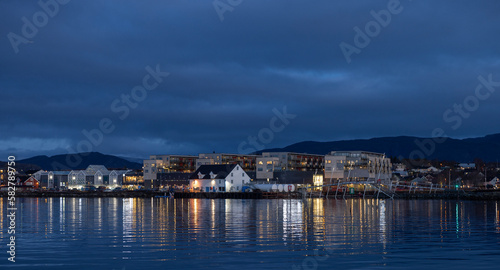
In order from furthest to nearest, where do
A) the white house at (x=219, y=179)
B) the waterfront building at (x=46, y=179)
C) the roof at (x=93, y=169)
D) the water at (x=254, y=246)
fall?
the waterfront building at (x=46, y=179) < the roof at (x=93, y=169) < the white house at (x=219, y=179) < the water at (x=254, y=246)

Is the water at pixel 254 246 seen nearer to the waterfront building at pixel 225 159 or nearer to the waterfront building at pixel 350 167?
the waterfront building at pixel 350 167

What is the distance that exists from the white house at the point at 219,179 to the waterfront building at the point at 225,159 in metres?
34.5

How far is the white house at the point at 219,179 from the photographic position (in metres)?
111

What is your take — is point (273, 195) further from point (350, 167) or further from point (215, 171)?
point (350, 167)

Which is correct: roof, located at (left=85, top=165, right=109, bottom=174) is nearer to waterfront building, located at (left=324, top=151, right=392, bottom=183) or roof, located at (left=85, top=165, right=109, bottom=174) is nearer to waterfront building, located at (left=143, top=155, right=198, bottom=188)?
waterfront building, located at (left=143, top=155, right=198, bottom=188)

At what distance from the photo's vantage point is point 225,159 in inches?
6142

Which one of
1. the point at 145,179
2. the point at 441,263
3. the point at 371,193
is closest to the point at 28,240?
the point at 441,263

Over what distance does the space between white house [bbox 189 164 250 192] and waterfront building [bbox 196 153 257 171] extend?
Result: 113 ft

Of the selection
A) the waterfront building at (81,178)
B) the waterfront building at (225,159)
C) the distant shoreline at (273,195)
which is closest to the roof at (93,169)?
the waterfront building at (81,178)

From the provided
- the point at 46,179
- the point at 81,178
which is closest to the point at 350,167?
the point at 81,178

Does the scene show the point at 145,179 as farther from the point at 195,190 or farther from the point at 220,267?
the point at 220,267

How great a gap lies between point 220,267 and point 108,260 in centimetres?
440

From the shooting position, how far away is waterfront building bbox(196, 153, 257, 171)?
152 metres

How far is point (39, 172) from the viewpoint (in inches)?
6698
